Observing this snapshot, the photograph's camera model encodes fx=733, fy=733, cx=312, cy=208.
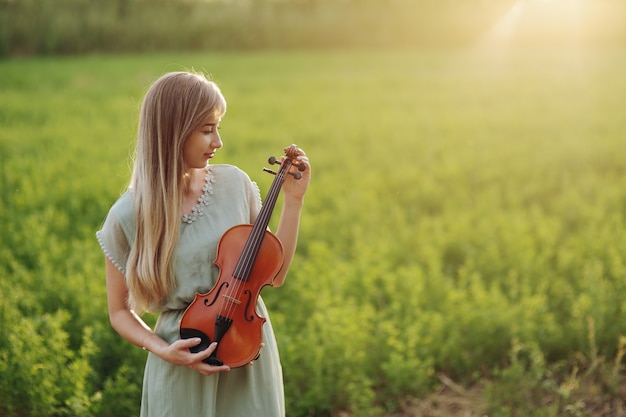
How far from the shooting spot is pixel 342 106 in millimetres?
14984

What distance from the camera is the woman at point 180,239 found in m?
2.17

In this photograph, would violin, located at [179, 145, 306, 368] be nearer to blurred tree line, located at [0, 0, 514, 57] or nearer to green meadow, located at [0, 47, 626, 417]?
green meadow, located at [0, 47, 626, 417]

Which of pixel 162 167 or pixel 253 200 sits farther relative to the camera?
pixel 253 200

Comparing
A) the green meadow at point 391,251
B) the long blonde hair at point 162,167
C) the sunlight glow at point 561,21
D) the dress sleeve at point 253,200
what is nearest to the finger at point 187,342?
the long blonde hair at point 162,167

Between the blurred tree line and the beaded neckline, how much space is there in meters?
29.4

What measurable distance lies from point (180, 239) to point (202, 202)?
0.14 meters

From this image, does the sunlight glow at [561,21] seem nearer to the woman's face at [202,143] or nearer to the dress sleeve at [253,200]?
the dress sleeve at [253,200]

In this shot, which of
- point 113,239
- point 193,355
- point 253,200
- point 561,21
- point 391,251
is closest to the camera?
point 193,355

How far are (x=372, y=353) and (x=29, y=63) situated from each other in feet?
75.7

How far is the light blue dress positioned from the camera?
225cm

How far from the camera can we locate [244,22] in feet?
113

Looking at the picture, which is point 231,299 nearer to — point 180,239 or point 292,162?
point 180,239

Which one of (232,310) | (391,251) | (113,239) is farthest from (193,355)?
(391,251)

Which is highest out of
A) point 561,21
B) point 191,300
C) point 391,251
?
point 561,21
